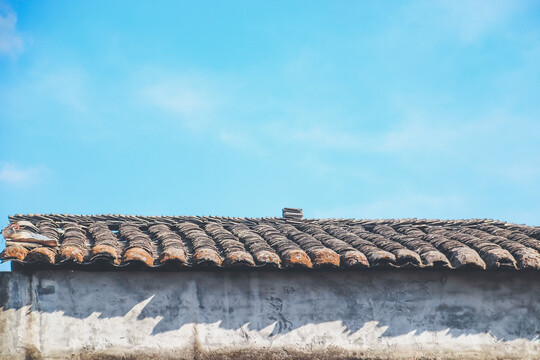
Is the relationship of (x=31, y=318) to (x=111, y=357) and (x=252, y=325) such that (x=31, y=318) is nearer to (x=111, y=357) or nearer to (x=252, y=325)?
(x=111, y=357)

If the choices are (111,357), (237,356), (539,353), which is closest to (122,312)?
(111,357)

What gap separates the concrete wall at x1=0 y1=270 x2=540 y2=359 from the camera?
6984 mm

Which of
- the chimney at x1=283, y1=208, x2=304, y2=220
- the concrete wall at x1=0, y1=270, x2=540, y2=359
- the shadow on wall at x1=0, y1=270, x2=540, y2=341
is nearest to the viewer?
the concrete wall at x1=0, y1=270, x2=540, y2=359

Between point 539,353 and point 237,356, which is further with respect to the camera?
point 539,353

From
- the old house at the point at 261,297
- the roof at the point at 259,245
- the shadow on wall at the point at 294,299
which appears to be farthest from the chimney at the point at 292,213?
the shadow on wall at the point at 294,299

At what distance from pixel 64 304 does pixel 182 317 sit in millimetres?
1406

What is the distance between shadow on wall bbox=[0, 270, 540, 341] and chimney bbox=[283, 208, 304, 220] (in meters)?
3.57

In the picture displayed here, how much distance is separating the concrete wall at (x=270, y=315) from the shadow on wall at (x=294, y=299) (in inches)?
0.5

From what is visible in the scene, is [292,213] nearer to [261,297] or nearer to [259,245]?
[259,245]

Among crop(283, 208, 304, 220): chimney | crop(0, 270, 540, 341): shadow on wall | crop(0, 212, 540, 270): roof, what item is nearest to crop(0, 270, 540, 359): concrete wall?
crop(0, 270, 540, 341): shadow on wall

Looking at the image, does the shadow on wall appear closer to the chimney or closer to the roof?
the roof

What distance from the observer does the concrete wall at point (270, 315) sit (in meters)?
6.98

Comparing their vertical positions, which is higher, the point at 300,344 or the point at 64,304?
the point at 64,304

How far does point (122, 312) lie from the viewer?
7156 mm
